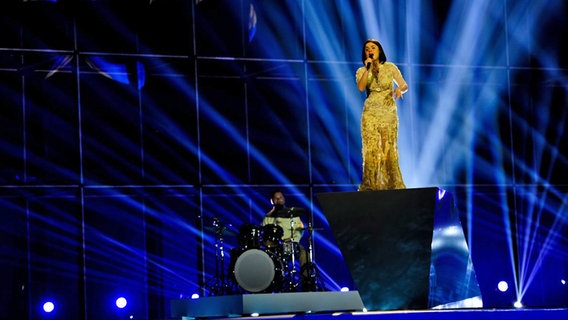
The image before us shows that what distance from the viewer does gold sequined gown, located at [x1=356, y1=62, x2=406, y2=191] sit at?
286 inches

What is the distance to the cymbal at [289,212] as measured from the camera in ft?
32.6

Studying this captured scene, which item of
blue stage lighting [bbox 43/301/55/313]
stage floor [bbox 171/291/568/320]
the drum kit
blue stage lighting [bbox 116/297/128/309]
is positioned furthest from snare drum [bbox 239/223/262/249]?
blue stage lighting [bbox 43/301/55/313]

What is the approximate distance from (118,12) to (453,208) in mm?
6524

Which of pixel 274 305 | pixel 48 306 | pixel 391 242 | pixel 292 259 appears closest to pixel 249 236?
pixel 292 259

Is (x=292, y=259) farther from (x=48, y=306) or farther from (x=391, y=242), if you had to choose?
(x=48, y=306)

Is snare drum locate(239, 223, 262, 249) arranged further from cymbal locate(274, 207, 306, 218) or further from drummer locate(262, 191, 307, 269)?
cymbal locate(274, 207, 306, 218)

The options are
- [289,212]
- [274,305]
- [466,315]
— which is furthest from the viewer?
[289,212]

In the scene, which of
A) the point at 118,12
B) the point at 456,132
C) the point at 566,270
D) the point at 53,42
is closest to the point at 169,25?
the point at 118,12

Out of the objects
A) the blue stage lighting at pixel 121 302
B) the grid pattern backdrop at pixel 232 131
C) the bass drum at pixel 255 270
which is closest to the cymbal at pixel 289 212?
the bass drum at pixel 255 270

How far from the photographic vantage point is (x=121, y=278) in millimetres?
11977

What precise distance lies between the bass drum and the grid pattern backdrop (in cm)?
257

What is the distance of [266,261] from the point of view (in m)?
9.19

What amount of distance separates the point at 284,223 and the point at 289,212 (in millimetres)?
440

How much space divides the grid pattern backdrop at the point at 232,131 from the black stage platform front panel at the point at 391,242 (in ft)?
17.8
